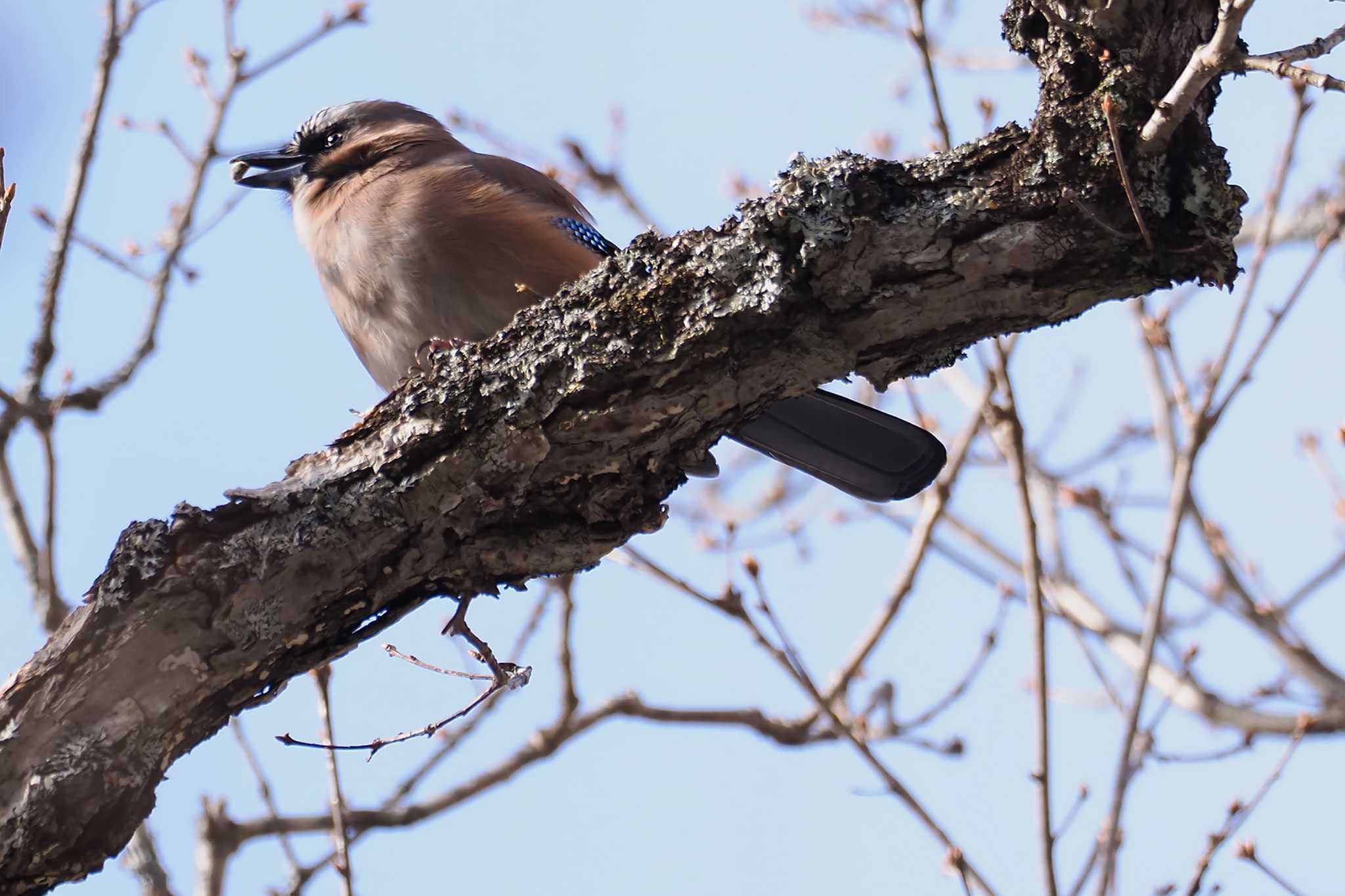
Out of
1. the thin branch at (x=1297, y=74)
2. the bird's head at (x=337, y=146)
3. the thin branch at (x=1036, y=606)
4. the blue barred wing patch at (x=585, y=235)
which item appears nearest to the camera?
the thin branch at (x=1297, y=74)

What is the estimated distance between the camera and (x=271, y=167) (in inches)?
191

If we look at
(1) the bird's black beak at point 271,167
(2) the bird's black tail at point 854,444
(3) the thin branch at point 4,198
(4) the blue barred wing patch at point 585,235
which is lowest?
(3) the thin branch at point 4,198

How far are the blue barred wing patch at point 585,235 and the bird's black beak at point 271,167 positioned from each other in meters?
1.13

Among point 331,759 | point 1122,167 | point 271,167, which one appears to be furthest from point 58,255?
point 1122,167

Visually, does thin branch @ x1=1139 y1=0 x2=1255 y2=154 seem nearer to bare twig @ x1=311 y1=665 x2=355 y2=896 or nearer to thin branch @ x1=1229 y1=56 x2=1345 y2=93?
thin branch @ x1=1229 y1=56 x2=1345 y2=93

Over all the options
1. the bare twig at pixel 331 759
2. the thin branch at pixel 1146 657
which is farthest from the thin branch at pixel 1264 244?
the bare twig at pixel 331 759

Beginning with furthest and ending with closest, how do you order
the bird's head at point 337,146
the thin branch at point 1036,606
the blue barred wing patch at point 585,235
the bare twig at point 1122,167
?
the bird's head at point 337,146, the blue barred wing patch at point 585,235, the thin branch at point 1036,606, the bare twig at point 1122,167

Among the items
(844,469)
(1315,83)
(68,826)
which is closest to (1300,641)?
(844,469)

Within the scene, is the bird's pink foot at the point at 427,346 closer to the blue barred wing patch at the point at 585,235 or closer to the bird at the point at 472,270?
the bird at the point at 472,270

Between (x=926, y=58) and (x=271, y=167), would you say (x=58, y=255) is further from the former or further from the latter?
(x=926, y=58)

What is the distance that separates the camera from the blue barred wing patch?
13.7 ft

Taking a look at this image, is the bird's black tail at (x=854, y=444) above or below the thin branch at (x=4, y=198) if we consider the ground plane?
above

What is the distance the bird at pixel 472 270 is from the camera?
3447mm

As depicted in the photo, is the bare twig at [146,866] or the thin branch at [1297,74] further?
the bare twig at [146,866]
